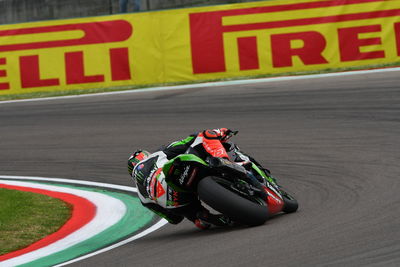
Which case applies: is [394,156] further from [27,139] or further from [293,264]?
[27,139]

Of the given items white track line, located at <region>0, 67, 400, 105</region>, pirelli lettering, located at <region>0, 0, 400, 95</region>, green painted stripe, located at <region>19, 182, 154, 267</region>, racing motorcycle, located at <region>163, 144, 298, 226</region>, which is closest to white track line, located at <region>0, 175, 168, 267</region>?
green painted stripe, located at <region>19, 182, 154, 267</region>

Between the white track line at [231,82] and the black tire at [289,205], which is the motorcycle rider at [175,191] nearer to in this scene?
the black tire at [289,205]

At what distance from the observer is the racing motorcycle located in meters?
5.94

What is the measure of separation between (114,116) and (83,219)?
592 cm

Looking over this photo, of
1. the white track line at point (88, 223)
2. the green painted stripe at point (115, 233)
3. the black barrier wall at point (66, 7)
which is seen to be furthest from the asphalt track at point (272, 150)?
the black barrier wall at point (66, 7)

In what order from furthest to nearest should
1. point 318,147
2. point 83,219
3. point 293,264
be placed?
point 318,147 → point 83,219 → point 293,264

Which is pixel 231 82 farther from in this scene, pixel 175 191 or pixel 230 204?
pixel 230 204

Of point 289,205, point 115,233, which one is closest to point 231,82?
point 115,233

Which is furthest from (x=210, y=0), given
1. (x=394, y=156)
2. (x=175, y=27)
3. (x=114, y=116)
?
(x=394, y=156)

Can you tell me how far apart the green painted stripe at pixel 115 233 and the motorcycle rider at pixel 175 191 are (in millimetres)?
530

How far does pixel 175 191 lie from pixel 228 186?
0.63 meters

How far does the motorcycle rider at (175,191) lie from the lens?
6234 mm

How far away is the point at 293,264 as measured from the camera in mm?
4613

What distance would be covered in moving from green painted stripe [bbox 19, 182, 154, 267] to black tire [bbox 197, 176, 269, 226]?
3.96ft
